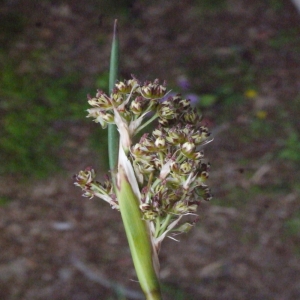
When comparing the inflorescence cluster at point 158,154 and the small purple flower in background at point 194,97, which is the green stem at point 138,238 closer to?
the inflorescence cluster at point 158,154

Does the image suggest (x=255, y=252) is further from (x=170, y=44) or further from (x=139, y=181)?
(x=139, y=181)

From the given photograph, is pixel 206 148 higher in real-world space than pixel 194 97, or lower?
lower

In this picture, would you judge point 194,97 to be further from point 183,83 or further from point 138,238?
point 138,238

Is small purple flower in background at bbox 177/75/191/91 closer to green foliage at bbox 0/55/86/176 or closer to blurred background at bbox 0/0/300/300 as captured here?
blurred background at bbox 0/0/300/300

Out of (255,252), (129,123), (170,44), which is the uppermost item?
(170,44)

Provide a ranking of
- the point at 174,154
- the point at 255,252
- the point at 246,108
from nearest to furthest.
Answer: the point at 174,154, the point at 255,252, the point at 246,108

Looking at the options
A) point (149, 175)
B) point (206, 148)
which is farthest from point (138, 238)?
point (206, 148)

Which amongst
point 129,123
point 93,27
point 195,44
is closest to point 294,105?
point 195,44
